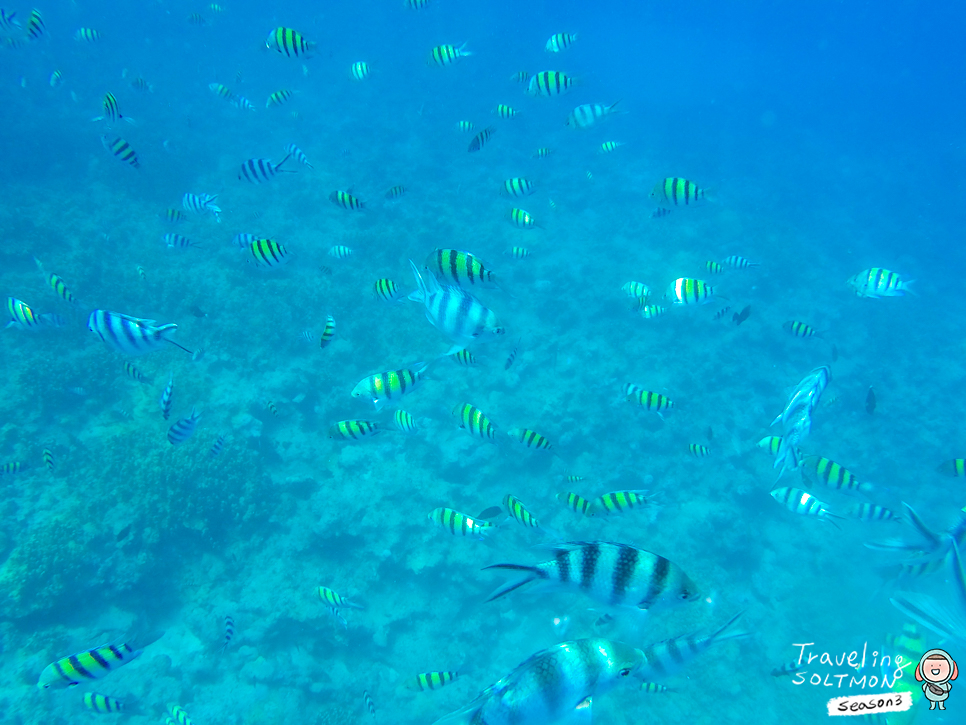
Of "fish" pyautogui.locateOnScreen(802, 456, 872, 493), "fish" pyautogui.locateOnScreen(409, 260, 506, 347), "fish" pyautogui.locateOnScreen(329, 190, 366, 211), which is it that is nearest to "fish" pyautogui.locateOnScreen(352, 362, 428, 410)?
"fish" pyautogui.locateOnScreen(409, 260, 506, 347)

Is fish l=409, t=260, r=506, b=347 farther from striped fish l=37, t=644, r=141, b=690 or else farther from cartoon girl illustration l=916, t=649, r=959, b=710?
cartoon girl illustration l=916, t=649, r=959, b=710

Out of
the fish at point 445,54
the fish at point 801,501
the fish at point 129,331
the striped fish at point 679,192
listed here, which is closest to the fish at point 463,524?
the fish at point 129,331

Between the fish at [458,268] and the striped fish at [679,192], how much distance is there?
3.26m

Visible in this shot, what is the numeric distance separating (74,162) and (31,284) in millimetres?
10433

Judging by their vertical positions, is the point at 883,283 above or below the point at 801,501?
above

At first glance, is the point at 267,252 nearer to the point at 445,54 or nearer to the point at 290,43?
the point at 290,43

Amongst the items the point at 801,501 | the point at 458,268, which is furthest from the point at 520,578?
the point at 801,501

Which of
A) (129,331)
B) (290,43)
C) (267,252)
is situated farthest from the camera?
(290,43)

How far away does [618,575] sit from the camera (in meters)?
2.18

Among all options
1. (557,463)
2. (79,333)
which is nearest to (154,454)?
(79,333)

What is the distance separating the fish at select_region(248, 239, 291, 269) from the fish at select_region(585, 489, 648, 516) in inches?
186

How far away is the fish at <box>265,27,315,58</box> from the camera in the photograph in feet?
20.5

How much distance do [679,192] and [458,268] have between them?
3.56 metres

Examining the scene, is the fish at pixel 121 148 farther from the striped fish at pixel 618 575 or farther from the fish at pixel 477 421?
the striped fish at pixel 618 575
